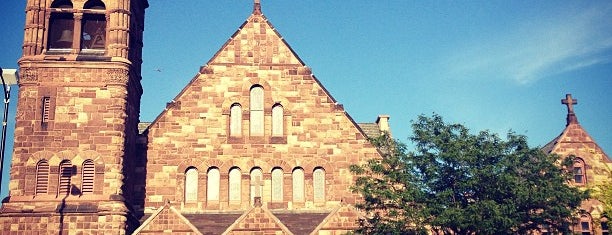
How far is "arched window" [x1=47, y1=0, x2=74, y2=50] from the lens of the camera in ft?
88.0

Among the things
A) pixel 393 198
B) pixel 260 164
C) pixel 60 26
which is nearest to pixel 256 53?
pixel 260 164

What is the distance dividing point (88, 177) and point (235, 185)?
6.08m

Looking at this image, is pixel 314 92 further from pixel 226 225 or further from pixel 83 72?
pixel 83 72

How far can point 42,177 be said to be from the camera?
2445 centimetres

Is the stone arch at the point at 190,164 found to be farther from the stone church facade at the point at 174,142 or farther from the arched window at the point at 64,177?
the arched window at the point at 64,177

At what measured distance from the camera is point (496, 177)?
2141cm

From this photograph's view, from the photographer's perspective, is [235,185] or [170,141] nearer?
[235,185]

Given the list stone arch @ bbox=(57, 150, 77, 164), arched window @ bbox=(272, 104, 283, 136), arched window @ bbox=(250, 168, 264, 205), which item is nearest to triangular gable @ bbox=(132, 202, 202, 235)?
arched window @ bbox=(250, 168, 264, 205)

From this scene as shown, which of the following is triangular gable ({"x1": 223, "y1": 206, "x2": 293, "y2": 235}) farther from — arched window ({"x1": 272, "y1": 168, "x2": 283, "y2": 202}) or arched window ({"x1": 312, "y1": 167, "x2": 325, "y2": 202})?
arched window ({"x1": 312, "y1": 167, "x2": 325, "y2": 202})

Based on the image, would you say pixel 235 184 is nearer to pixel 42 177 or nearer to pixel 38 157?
pixel 42 177

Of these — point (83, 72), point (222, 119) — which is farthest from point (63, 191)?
point (222, 119)

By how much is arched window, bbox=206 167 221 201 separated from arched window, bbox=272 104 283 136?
312cm

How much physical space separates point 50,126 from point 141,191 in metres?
4.54

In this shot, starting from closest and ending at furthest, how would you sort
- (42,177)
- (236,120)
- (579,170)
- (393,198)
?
(393,198) → (42,177) → (236,120) → (579,170)
